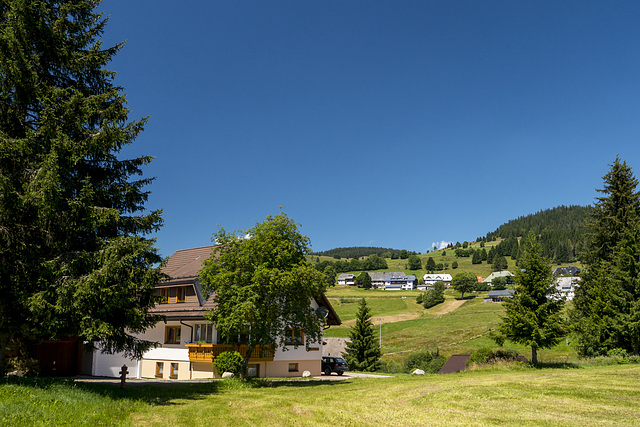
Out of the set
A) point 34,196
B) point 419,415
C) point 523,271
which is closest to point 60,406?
point 34,196

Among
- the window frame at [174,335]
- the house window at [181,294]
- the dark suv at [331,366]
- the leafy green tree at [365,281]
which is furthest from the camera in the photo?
the leafy green tree at [365,281]

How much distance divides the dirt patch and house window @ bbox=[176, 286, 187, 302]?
9797cm

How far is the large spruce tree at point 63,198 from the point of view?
53.4ft

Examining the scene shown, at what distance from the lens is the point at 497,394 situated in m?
18.6

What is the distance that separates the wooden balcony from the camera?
102ft

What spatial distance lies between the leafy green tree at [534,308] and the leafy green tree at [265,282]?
13.8m

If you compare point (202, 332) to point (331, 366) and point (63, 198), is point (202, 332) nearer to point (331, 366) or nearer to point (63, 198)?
point (331, 366)

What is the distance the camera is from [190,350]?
3203cm

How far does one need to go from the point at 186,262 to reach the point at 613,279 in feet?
109

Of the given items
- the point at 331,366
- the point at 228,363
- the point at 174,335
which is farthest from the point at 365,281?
the point at 228,363

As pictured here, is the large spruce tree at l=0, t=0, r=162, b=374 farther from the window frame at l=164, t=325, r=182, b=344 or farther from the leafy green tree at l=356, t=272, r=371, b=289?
the leafy green tree at l=356, t=272, r=371, b=289

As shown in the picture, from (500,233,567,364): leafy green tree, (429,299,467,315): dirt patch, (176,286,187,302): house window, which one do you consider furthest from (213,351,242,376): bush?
(429,299,467,315): dirt patch

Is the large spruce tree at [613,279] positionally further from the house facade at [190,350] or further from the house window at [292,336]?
the house facade at [190,350]

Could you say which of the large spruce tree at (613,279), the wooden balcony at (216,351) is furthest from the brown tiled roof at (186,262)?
the large spruce tree at (613,279)
